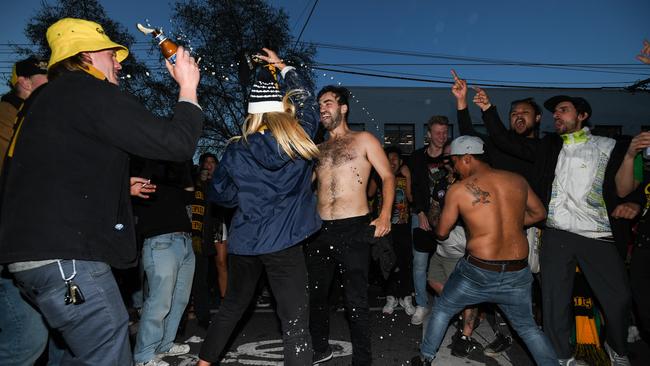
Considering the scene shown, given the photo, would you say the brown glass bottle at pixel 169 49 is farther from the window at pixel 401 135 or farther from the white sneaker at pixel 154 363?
the window at pixel 401 135

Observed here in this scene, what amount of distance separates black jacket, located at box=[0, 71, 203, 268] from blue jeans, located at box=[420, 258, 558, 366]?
252 centimetres

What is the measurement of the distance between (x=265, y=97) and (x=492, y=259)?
2.16 m

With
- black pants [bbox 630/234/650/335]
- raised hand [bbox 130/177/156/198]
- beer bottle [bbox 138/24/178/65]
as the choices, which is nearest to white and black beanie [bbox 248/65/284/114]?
beer bottle [bbox 138/24/178/65]

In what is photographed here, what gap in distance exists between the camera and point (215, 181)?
3.18 meters

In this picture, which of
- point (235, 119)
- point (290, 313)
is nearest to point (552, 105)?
point (290, 313)

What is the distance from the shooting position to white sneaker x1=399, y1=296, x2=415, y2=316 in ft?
18.6

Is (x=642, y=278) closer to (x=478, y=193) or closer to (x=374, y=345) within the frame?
(x=478, y=193)

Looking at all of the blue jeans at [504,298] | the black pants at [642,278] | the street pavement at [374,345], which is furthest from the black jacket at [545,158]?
the street pavement at [374,345]

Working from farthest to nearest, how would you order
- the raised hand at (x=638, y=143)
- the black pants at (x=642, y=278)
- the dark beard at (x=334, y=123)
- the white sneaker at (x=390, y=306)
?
the white sneaker at (x=390, y=306), the dark beard at (x=334, y=123), the black pants at (x=642, y=278), the raised hand at (x=638, y=143)

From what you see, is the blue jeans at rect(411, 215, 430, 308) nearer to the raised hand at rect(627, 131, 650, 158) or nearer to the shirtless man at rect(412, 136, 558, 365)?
the shirtless man at rect(412, 136, 558, 365)

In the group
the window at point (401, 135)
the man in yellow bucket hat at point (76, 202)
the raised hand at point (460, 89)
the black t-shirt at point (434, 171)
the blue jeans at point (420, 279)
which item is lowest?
the blue jeans at point (420, 279)

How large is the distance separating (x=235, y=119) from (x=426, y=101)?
38.3ft

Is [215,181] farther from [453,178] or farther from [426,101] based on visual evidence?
[426,101]

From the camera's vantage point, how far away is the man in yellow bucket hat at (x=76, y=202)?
1.88m
